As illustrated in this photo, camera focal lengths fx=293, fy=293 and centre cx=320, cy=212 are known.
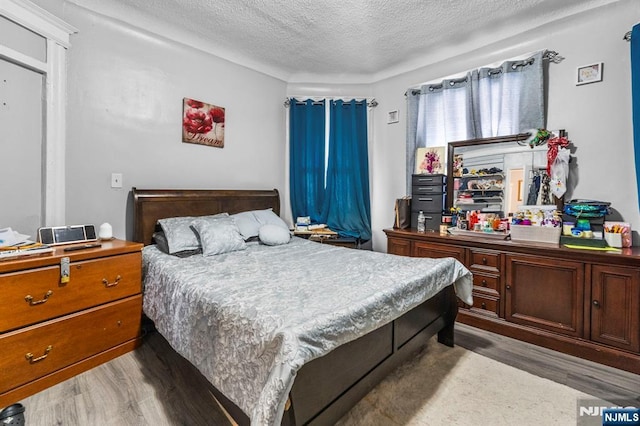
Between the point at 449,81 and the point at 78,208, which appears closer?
the point at 78,208

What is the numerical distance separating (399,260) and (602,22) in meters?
2.54

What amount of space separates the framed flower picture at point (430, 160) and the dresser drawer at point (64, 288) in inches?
115

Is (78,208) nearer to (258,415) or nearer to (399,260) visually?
(258,415)

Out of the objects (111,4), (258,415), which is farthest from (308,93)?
(258,415)

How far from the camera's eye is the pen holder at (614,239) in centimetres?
214

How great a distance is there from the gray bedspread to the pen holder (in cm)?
106

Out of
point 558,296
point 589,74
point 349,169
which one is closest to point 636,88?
point 589,74

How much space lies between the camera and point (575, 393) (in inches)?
68.2

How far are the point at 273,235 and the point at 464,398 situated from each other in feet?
6.31

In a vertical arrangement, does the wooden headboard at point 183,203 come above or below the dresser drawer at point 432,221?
above

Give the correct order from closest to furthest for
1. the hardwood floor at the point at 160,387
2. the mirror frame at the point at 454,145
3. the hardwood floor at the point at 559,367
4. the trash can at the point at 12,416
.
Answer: the trash can at the point at 12,416, the hardwood floor at the point at 160,387, the hardwood floor at the point at 559,367, the mirror frame at the point at 454,145

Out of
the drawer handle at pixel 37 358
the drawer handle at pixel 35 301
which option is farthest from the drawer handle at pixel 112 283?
the drawer handle at pixel 37 358

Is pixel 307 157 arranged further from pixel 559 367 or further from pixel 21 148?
pixel 559 367

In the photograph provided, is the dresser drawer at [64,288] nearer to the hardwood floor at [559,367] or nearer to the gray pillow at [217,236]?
the gray pillow at [217,236]
